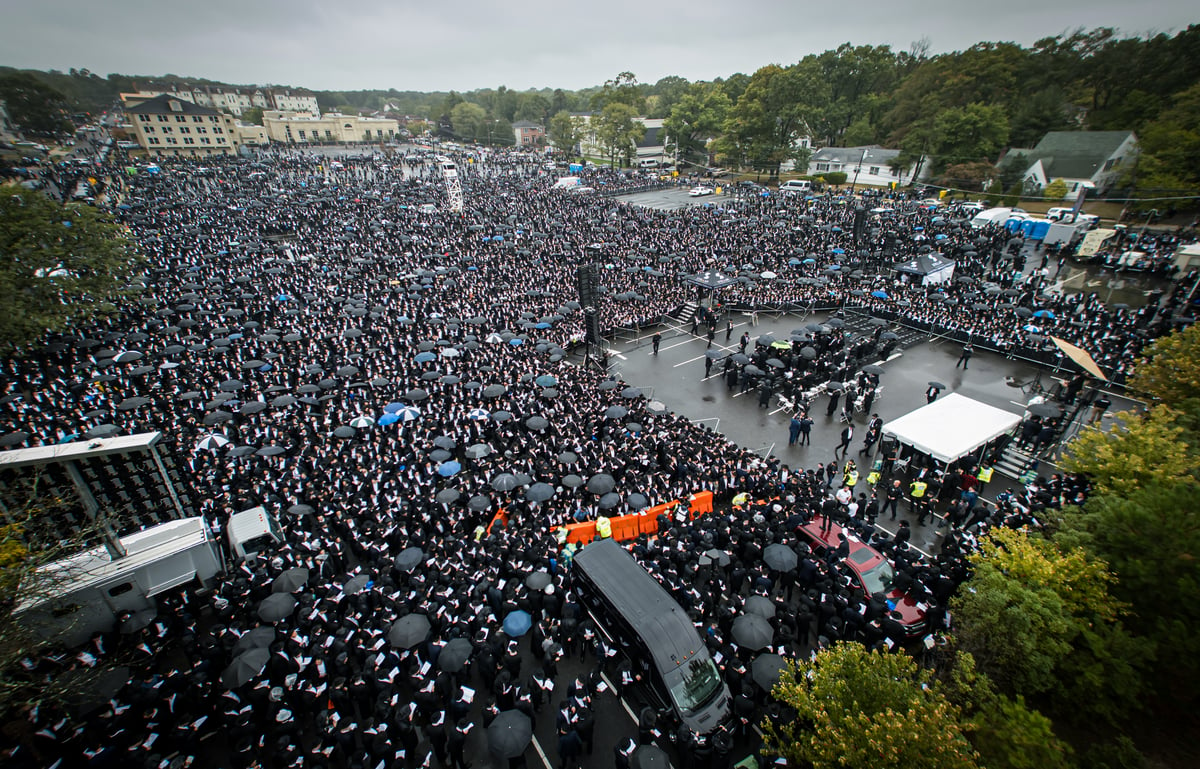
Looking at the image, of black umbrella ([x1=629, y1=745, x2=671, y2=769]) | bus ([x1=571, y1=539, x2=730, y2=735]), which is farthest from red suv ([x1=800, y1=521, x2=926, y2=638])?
black umbrella ([x1=629, y1=745, x2=671, y2=769])

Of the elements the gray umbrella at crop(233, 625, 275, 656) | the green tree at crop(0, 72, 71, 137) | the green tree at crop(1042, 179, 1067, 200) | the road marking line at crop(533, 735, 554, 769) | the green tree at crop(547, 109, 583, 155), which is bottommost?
the road marking line at crop(533, 735, 554, 769)

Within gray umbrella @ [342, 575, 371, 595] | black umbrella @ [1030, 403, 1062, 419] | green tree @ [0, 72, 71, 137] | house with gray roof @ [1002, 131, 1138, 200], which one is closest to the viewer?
gray umbrella @ [342, 575, 371, 595]

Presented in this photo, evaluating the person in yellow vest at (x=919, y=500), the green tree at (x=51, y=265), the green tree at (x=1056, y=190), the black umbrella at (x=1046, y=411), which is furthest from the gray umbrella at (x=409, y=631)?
the green tree at (x=1056, y=190)

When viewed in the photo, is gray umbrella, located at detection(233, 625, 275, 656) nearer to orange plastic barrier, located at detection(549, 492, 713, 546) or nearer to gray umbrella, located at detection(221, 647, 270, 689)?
gray umbrella, located at detection(221, 647, 270, 689)

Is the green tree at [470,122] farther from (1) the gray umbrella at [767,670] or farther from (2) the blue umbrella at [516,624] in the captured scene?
(1) the gray umbrella at [767,670]

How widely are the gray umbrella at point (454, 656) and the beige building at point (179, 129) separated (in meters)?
95.2

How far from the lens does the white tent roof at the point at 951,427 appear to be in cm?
1344

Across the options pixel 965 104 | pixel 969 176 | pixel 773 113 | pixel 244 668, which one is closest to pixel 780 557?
pixel 244 668

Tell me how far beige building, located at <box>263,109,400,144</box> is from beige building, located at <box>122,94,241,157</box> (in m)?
14.3

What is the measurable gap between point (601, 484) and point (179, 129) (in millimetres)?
95673

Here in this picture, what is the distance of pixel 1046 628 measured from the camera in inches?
293

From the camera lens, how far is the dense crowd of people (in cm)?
804

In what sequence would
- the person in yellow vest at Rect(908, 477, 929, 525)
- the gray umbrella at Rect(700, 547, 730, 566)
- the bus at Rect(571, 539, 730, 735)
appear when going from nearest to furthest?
the bus at Rect(571, 539, 730, 735)
the gray umbrella at Rect(700, 547, 730, 566)
the person in yellow vest at Rect(908, 477, 929, 525)

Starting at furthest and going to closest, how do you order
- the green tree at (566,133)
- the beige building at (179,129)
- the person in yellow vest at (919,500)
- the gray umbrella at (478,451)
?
the green tree at (566,133) → the beige building at (179,129) → the gray umbrella at (478,451) → the person in yellow vest at (919,500)
